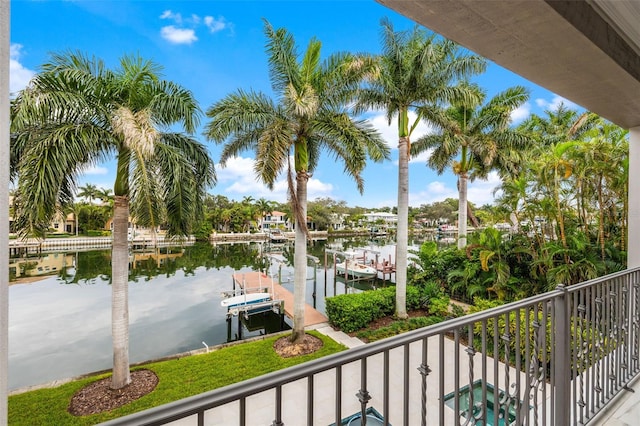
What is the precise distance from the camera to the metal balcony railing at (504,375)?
909 millimetres

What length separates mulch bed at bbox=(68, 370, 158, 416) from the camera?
5.27m

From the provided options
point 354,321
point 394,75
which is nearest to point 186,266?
point 354,321

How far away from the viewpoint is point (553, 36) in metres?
1.75

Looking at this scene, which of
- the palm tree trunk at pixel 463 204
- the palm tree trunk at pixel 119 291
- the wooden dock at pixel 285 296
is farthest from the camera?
the palm tree trunk at pixel 463 204

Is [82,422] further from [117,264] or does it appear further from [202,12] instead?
[202,12]

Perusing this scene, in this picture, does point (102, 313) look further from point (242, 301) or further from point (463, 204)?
point (463, 204)

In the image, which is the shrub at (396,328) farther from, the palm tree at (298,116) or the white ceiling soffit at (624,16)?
the white ceiling soffit at (624,16)

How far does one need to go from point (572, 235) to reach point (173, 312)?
13.8 meters

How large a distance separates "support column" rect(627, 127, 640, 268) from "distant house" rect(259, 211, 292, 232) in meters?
47.1

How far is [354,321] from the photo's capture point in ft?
26.8

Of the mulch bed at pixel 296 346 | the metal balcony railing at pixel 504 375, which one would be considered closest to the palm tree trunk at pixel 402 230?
the mulch bed at pixel 296 346

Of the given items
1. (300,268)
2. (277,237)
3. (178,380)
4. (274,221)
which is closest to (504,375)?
(300,268)

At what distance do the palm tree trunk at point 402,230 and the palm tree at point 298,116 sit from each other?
5.47 feet

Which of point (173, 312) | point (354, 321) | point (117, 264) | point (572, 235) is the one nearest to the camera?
point (117, 264)
